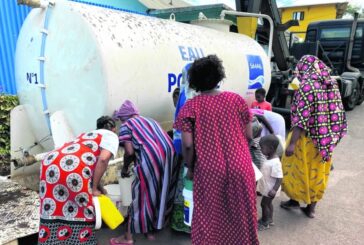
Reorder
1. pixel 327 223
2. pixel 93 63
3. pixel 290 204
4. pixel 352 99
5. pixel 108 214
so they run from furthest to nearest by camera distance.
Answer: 1. pixel 352 99
2. pixel 290 204
3. pixel 327 223
4. pixel 93 63
5. pixel 108 214

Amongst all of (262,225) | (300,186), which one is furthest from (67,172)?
(300,186)

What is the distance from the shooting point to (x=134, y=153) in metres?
2.74

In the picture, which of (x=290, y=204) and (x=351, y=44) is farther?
(x=351, y=44)

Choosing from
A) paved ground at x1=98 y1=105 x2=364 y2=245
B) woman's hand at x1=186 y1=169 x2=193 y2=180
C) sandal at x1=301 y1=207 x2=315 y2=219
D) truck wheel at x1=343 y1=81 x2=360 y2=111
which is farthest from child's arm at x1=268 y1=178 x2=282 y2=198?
truck wheel at x1=343 y1=81 x2=360 y2=111

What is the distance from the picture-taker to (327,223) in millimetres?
3344

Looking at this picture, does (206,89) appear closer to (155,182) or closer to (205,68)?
→ (205,68)

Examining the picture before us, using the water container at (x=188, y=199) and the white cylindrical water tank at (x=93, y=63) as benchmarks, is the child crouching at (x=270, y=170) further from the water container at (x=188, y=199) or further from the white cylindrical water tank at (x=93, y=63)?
the white cylindrical water tank at (x=93, y=63)

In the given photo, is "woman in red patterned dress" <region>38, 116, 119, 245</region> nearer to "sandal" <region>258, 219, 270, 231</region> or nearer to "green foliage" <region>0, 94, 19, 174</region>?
"sandal" <region>258, 219, 270, 231</region>

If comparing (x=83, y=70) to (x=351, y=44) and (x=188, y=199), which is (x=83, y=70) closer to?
(x=188, y=199)

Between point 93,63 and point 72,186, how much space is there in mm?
1032

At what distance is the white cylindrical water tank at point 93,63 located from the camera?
2.72 m

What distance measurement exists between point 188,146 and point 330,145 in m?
1.63

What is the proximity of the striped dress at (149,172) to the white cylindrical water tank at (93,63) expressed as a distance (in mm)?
322

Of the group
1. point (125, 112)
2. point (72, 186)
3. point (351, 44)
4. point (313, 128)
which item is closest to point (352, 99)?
point (351, 44)
